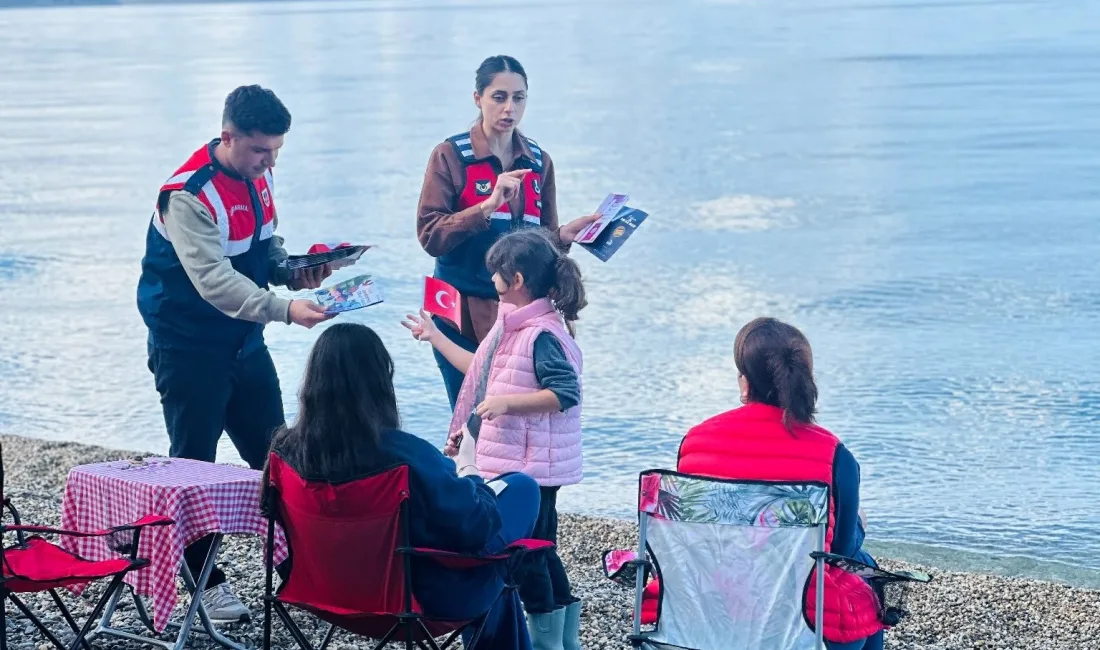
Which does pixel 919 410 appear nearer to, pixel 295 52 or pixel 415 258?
pixel 415 258

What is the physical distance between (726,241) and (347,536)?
982 cm

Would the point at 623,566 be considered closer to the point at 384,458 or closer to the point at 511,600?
the point at 511,600

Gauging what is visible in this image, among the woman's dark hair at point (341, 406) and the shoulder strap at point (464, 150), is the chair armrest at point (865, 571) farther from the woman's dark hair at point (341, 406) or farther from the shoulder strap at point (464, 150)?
the shoulder strap at point (464, 150)

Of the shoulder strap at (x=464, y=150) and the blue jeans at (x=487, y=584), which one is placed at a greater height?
the shoulder strap at (x=464, y=150)

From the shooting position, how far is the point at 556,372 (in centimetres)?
441

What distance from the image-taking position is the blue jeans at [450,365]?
5281 mm

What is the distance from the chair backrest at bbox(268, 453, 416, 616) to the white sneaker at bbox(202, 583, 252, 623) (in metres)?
1.14

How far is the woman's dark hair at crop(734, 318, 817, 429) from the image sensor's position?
12.5ft

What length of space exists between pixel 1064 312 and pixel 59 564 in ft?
26.1

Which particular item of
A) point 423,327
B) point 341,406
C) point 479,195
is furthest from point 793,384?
point 479,195

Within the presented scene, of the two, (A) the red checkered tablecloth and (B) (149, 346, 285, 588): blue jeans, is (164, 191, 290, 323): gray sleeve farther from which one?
(A) the red checkered tablecloth

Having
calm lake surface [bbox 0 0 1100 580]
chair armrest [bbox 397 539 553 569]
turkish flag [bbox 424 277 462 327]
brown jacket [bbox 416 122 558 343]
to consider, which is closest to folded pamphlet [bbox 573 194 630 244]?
brown jacket [bbox 416 122 558 343]

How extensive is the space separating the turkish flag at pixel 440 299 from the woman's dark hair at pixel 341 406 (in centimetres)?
110

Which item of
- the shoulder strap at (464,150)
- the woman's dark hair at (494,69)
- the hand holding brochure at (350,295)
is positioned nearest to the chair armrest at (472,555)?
the hand holding brochure at (350,295)
